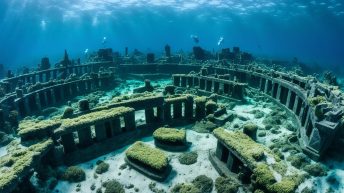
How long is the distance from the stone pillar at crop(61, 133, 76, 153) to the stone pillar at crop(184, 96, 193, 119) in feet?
49.8

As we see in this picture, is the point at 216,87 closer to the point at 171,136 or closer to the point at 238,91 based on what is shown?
the point at 238,91

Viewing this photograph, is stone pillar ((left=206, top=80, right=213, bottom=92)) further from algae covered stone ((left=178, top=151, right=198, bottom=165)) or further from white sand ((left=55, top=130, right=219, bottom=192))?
algae covered stone ((left=178, top=151, right=198, bottom=165))

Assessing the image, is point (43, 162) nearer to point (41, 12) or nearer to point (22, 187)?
point (22, 187)

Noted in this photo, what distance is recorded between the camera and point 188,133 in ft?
104

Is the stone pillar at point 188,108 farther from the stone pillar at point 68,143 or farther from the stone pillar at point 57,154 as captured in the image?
the stone pillar at point 57,154

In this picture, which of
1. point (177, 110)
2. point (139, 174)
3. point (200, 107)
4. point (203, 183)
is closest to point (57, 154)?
point (139, 174)

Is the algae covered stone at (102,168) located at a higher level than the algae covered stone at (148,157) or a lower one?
lower

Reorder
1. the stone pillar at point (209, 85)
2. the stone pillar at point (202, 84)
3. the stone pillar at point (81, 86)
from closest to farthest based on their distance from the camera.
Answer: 1. the stone pillar at point (209, 85)
2. the stone pillar at point (202, 84)
3. the stone pillar at point (81, 86)

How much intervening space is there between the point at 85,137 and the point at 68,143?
71.8 inches

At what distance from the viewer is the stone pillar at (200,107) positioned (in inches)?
1339

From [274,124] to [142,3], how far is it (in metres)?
90.5

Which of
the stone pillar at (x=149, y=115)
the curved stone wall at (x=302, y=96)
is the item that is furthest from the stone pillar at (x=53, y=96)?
the curved stone wall at (x=302, y=96)

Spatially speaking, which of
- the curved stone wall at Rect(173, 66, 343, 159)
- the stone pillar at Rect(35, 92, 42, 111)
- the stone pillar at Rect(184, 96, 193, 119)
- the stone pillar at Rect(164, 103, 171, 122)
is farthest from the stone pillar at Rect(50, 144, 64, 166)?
the curved stone wall at Rect(173, 66, 343, 159)

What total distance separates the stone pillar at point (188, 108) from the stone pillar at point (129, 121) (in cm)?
790
